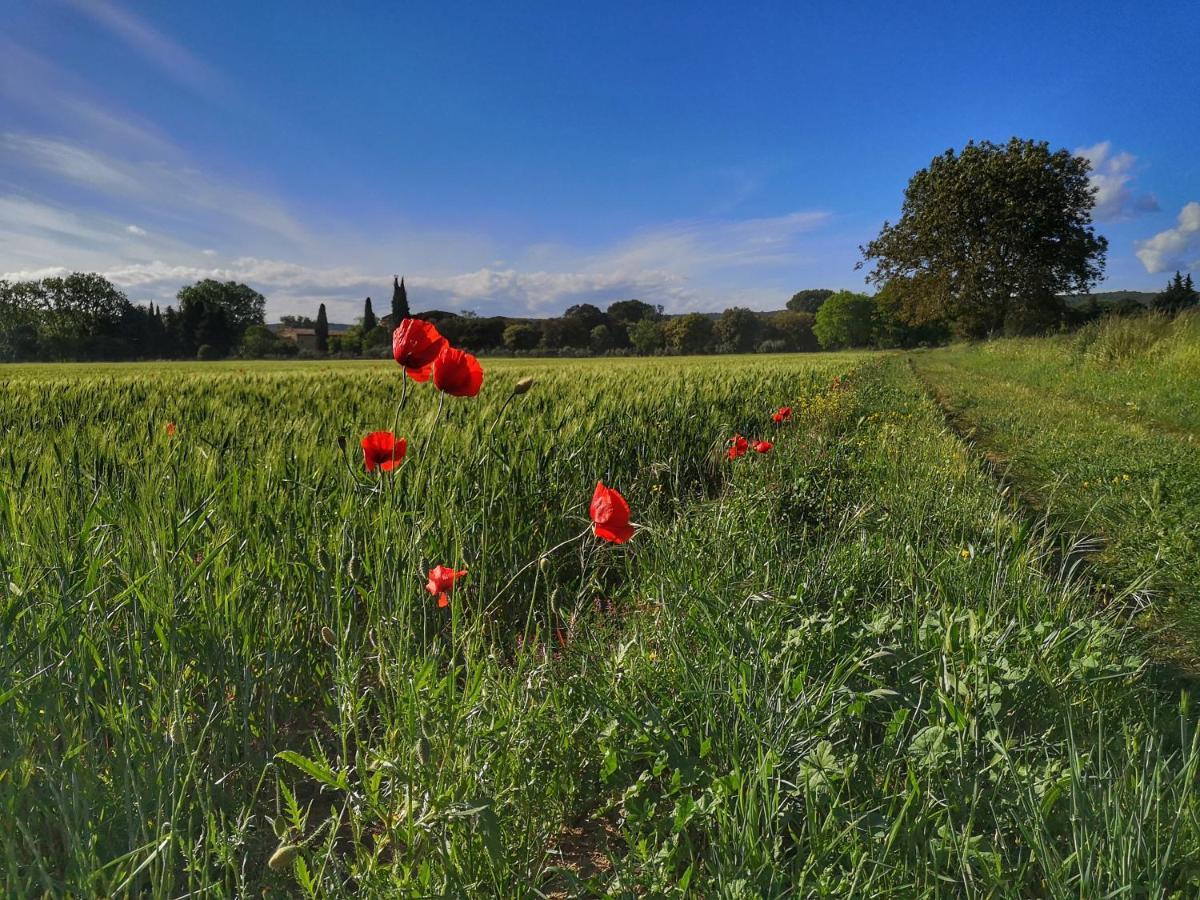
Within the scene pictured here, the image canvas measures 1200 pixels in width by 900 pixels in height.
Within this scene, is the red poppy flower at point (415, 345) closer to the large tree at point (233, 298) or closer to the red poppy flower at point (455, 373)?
the red poppy flower at point (455, 373)

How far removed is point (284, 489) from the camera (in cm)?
215

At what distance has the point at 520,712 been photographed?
1.31m

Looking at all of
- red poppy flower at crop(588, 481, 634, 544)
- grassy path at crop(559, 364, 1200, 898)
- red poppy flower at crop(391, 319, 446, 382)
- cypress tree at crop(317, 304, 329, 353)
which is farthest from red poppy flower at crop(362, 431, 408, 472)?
cypress tree at crop(317, 304, 329, 353)

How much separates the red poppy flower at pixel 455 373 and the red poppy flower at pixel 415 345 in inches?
0.9

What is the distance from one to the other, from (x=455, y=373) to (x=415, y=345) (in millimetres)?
114

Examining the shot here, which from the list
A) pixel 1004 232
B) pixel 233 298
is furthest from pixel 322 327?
pixel 1004 232

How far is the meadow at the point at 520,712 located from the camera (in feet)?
3.44

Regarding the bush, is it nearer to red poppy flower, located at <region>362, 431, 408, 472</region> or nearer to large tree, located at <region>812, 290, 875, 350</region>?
large tree, located at <region>812, 290, 875, 350</region>

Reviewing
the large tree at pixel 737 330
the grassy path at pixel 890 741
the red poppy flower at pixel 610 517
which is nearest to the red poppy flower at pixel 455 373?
the red poppy flower at pixel 610 517

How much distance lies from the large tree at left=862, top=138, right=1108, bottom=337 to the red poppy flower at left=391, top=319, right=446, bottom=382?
34.3 metres

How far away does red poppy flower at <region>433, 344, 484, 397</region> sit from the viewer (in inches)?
63.1

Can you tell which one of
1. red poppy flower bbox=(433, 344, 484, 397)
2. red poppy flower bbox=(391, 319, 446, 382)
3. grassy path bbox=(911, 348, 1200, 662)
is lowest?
grassy path bbox=(911, 348, 1200, 662)

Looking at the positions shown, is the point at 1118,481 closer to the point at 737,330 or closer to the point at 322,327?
the point at 737,330

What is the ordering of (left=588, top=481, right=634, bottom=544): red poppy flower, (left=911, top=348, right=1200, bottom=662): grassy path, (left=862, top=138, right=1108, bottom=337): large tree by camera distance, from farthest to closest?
(left=862, top=138, right=1108, bottom=337): large tree < (left=911, top=348, right=1200, bottom=662): grassy path < (left=588, top=481, right=634, bottom=544): red poppy flower
